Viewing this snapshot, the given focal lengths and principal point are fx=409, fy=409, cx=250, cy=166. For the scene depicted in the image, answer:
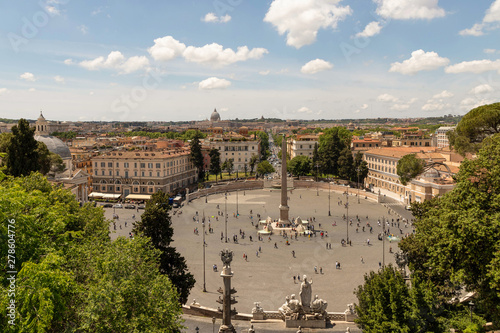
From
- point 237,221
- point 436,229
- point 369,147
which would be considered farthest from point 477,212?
point 369,147

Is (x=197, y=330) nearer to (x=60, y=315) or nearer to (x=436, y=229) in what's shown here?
(x=60, y=315)

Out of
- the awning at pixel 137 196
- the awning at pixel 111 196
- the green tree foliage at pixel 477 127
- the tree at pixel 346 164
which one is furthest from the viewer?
the tree at pixel 346 164

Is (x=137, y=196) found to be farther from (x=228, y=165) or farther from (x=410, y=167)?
(x=410, y=167)

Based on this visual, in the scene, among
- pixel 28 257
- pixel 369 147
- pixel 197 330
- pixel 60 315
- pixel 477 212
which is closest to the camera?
pixel 60 315

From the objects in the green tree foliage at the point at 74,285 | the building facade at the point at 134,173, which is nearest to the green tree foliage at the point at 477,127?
the green tree foliage at the point at 74,285

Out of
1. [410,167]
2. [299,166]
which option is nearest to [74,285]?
[410,167]

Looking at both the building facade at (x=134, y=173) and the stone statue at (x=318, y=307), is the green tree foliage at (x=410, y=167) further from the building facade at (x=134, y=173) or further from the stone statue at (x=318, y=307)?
the stone statue at (x=318, y=307)
